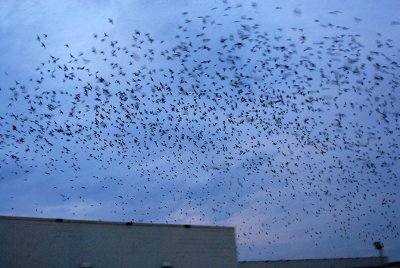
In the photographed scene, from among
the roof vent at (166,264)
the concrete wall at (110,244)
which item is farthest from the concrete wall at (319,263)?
the roof vent at (166,264)

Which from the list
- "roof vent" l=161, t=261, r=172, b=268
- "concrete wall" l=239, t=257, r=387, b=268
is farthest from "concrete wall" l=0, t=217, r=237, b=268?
"concrete wall" l=239, t=257, r=387, b=268

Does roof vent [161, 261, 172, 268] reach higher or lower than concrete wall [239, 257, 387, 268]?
lower

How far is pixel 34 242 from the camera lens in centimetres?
2614

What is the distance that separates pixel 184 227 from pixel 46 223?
1067 centimetres

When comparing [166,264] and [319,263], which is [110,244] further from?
[319,263]

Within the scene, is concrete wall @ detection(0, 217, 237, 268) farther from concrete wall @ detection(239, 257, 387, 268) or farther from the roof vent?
concrete wall @ detection(239, 257, 387, 268)

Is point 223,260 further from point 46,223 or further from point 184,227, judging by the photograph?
point 46,223

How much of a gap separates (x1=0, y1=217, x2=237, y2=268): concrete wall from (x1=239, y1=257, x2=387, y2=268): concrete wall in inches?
474

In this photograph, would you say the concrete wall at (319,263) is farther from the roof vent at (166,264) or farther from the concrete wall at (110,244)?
the roof vent at (166,264)

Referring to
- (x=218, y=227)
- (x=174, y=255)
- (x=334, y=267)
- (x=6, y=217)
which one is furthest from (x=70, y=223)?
(x=334, y=267)

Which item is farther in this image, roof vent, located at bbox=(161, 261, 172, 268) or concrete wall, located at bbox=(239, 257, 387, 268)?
concrete wall, located at bbox=(239, 257, 387, 268)

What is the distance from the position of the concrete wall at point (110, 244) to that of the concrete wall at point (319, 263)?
12.0 m

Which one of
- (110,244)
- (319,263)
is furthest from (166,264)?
(319,263)

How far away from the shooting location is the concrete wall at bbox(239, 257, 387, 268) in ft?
147
